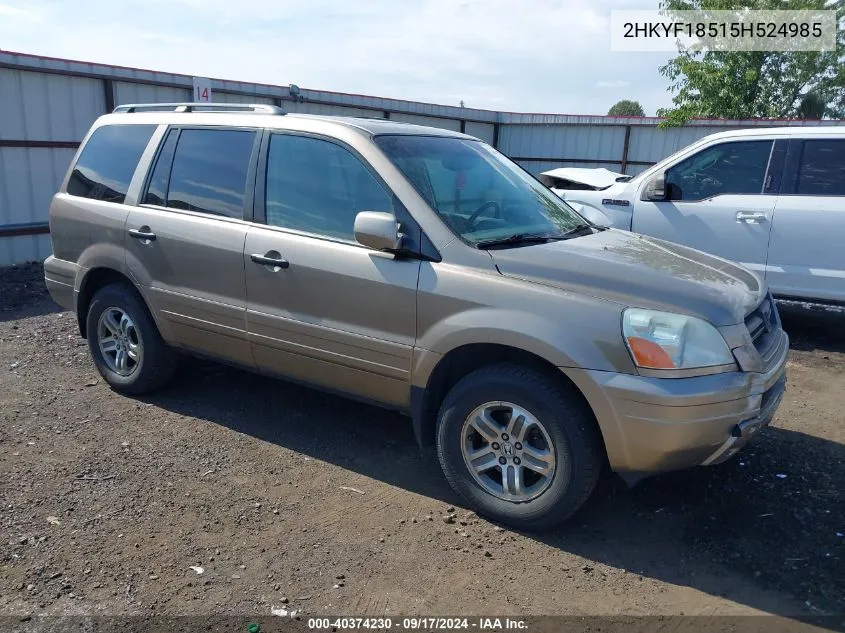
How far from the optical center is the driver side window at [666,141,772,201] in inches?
263

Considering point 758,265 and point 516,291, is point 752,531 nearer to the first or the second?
point 516,291

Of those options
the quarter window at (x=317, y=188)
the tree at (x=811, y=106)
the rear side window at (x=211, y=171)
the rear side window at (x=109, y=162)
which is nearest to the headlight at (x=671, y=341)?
the quarter window at (x=317, y=188)

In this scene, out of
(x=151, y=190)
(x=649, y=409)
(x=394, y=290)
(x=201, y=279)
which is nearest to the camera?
(x=649, y=409)

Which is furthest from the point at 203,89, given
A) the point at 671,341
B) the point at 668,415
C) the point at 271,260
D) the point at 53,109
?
the point at 668,415

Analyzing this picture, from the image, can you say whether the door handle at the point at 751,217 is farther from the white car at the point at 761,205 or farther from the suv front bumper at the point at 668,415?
the suv front bumper at the point at 668,415

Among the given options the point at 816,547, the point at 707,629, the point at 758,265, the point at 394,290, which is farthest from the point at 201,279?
the point at 758,265

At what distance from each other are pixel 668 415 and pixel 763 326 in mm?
987

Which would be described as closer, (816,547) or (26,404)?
(816,547)

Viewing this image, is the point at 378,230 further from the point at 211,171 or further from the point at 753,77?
the point at 753,77

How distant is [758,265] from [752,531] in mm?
3852

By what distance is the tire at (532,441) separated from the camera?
3.16 m

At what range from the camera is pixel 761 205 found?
6543mm

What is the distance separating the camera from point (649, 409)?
299 cm

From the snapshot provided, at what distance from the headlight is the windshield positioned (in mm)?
928
